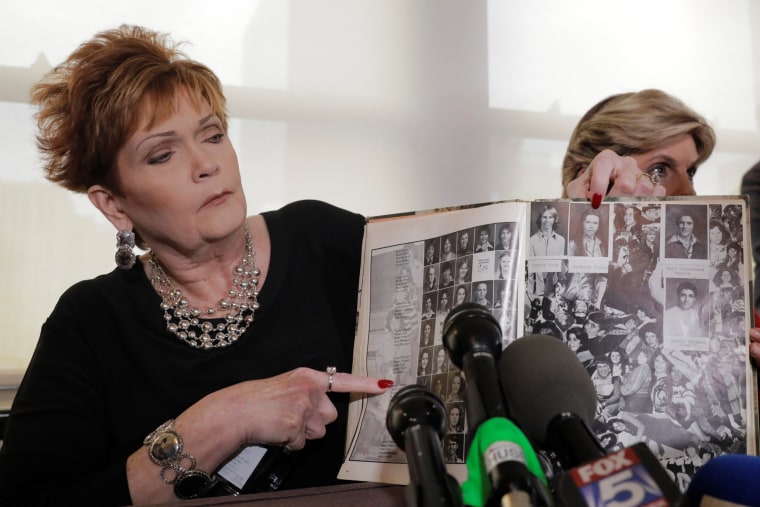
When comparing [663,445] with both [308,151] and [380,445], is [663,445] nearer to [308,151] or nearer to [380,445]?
[380,445]

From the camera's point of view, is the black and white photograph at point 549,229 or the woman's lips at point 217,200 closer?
the black and white photograph at point 549,229

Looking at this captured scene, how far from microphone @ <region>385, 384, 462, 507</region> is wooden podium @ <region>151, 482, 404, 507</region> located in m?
0.25

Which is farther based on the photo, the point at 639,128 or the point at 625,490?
the point at 639,128

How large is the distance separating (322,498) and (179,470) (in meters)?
0.30

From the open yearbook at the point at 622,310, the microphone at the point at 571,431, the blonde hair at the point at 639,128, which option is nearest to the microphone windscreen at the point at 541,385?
the microphone at the point at 571,431

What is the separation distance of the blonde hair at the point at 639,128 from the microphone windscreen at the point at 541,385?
3.11 feet

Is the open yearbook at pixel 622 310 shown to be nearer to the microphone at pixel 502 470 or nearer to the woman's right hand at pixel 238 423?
the woman's right hand at pixel 238 423

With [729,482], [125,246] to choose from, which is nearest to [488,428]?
[729,482]

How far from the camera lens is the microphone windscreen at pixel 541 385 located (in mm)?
535

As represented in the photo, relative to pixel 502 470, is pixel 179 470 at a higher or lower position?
lower

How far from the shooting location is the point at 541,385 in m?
0.55

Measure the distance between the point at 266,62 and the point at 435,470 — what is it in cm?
178

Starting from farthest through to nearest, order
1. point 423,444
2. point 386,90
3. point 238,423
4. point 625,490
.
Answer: point 386,90 < point 238,423 < point 423,444 < point 625,490

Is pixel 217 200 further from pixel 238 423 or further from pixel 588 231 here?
pixel 588 231
